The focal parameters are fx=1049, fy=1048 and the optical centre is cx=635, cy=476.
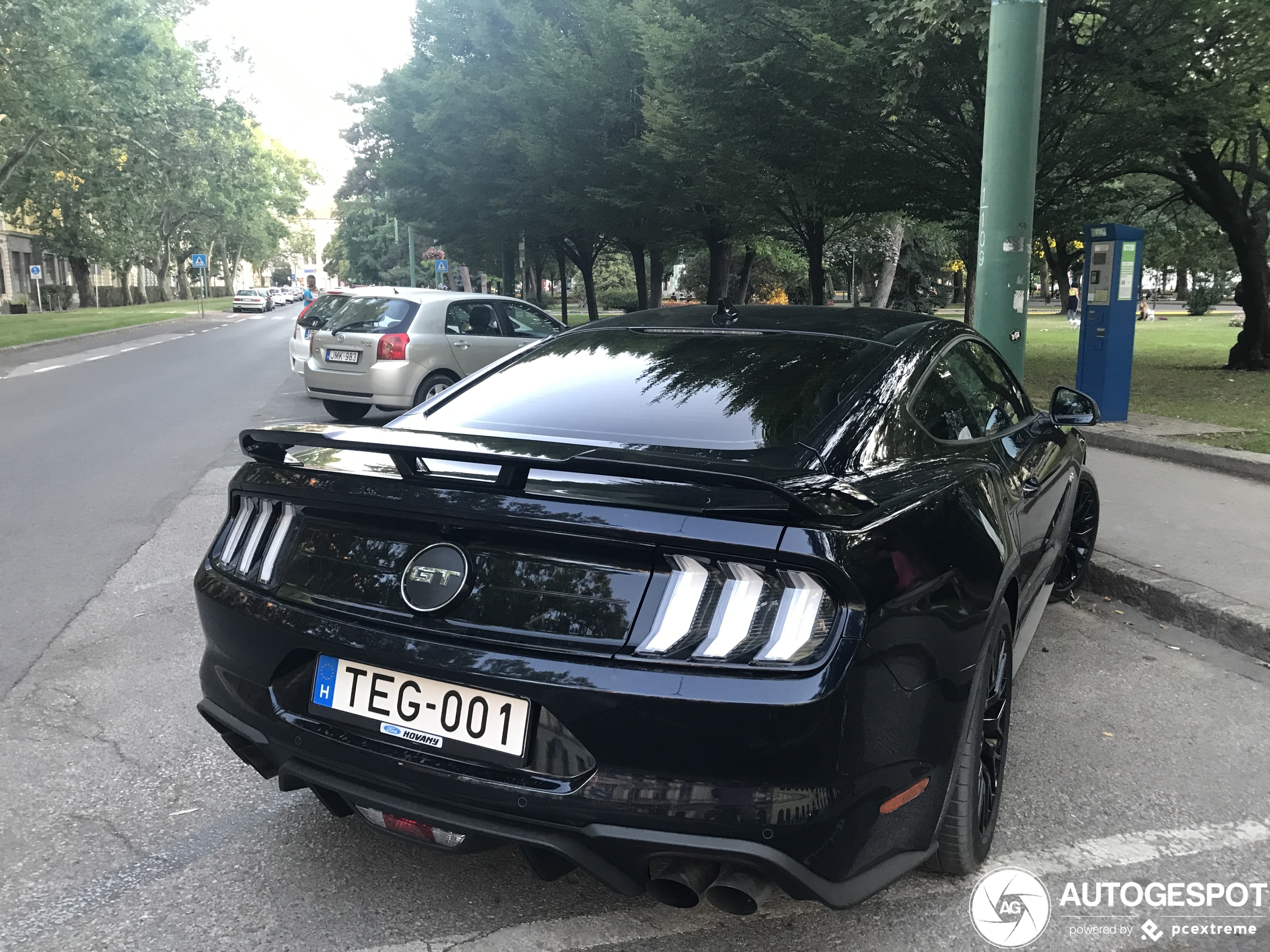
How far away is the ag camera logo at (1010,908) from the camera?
8.56ft

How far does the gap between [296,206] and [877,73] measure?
8991 centimetres

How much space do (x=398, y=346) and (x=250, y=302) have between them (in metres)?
57.7

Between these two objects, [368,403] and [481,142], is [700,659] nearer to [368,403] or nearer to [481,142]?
[368,403]

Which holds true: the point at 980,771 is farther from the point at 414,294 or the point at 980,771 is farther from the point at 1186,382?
the point at 1186,382

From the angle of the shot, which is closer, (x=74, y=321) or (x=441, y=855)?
(x=441, y=855)

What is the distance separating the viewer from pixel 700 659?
216 centimetres

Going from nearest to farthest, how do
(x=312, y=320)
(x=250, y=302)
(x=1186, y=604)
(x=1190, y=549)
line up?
1. (x=1186, y=604)
2. (x=1190, y=549)
3. (x=312, y=320)
4. (x=250, y=302)

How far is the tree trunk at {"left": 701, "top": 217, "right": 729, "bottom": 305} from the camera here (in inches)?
922

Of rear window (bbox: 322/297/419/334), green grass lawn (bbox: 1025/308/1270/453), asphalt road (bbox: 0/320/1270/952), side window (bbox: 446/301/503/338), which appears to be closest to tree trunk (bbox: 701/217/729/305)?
green grass lawn (bbox: 1025/308/1270/453)

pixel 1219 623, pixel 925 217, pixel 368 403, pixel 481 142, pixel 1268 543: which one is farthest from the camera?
pixel 481 142

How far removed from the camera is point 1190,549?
622 centimetres

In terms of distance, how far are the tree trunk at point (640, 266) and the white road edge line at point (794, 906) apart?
77.1ft

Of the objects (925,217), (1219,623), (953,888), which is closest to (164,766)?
(953,888)

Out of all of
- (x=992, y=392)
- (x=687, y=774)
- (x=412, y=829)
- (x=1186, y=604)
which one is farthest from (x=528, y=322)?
(x=687, y=774)
